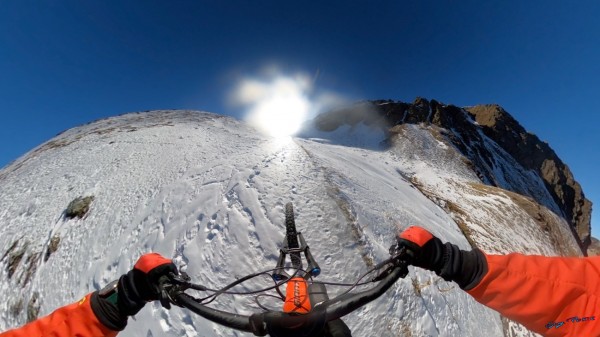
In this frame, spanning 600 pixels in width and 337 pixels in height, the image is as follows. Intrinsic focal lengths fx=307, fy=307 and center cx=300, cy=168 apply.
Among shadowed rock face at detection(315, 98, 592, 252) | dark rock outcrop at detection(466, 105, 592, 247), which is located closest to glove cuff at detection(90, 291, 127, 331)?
shadowed rock face at detection(315, 98, 592, 252)

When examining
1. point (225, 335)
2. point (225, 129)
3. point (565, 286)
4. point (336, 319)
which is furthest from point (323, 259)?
point (225, 129)

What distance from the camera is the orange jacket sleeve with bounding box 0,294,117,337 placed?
9.27 ft

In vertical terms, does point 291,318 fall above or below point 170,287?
below

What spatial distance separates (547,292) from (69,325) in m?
4.70

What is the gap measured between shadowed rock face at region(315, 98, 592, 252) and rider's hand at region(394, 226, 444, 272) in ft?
131

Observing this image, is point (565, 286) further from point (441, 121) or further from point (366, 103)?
point (366, 103)

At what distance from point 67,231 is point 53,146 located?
30.9 feet

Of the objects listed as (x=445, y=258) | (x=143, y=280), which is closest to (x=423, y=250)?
(x=445, y=258)

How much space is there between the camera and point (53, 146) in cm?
1536

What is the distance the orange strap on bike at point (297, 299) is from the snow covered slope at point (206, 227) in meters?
2.88

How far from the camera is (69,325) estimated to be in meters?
2.95

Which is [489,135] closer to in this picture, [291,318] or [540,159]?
[540,159]

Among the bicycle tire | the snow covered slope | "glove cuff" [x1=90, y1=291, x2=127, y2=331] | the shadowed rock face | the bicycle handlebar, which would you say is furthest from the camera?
the shadowed rock face

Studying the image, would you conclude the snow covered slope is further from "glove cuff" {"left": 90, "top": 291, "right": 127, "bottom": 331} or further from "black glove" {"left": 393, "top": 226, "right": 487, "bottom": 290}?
"black glove" {"left": 393, "top": 226, "right": 487, "bottom": 290}
